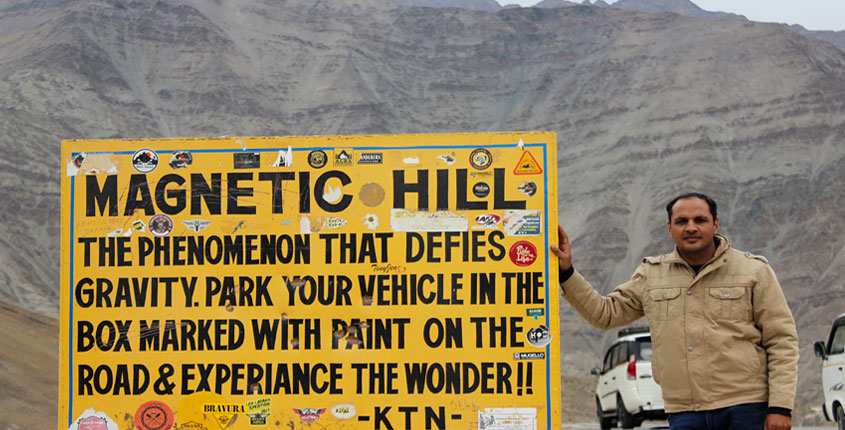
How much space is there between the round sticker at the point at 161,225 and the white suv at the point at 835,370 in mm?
9087

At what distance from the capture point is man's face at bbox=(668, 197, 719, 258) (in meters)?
5.00

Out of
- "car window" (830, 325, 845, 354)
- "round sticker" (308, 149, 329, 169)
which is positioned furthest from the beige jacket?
"car window" (830, 325, 845, 354)

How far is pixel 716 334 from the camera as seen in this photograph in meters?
4.91

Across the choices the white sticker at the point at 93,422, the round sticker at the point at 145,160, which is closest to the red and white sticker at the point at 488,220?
the round sticker at the point at 145,160

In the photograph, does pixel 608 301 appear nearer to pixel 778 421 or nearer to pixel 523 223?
pixel 523 223

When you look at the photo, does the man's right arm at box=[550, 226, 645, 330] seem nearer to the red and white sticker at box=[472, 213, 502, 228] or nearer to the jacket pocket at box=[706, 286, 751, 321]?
the red and white sticker at box=[472, 213, 502, 228]

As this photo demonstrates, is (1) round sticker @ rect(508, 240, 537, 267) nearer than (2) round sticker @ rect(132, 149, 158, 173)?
Yes

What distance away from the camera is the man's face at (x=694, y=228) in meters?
5.00

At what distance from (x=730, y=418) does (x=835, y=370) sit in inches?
340

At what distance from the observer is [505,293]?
5.39 m

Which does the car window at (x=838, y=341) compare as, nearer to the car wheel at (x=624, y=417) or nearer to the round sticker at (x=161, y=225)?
the car wheel at (x=624, y=417)

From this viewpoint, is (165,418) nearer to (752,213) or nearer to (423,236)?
(423,236)

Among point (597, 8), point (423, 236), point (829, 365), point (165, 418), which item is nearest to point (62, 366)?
point (165, 418)

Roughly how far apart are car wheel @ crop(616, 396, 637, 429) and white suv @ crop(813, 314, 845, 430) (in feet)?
11.8
